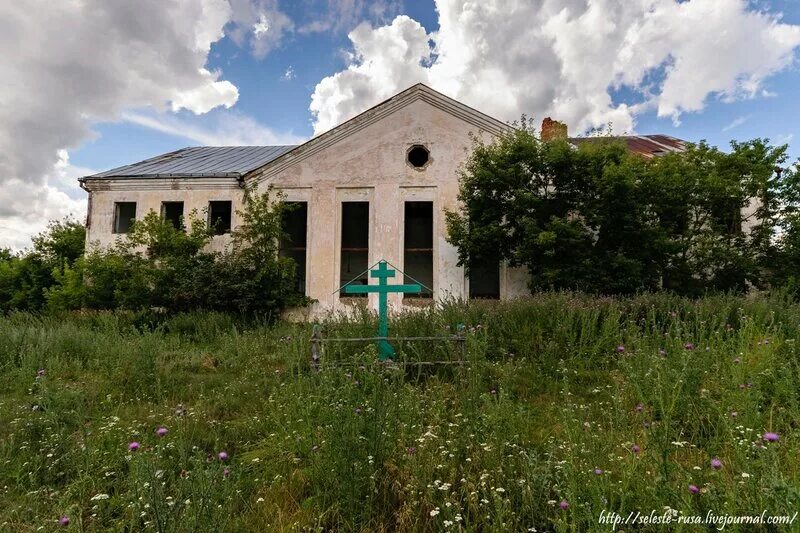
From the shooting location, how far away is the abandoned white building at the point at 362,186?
38.6 feet

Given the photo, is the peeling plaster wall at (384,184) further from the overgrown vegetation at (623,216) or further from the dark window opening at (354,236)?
the dark window opening at (354,236)

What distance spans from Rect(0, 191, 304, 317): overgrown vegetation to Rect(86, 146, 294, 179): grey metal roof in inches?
56.8

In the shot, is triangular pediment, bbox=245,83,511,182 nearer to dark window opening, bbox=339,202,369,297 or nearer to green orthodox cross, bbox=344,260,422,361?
dark window opening, bbox=339,202,369,297

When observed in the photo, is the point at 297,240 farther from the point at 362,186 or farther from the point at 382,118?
the point at 382,118

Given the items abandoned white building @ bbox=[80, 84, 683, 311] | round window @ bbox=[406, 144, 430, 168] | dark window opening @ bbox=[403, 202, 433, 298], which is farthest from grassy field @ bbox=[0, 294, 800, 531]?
dark window opening @ bbox=[403, 202, 433, 298]

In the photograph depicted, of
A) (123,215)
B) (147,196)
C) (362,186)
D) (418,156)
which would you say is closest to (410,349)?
(362,186)

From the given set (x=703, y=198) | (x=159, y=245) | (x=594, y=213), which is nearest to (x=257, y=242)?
(x=159, y=245)

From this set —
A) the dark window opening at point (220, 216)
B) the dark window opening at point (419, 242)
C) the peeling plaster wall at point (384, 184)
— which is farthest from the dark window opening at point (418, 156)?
the dark window opening at point (220, 216)

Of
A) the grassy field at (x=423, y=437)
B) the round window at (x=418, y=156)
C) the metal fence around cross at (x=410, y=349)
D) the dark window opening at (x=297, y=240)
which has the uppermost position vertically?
the round window at (x=418, y=156)

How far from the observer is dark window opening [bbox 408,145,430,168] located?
12.1m

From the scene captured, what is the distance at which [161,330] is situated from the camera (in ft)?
30.8

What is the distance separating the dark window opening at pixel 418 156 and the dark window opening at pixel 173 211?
7573mm

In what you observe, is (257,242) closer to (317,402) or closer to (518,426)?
(317,402)

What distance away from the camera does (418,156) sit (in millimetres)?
12242
